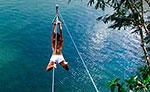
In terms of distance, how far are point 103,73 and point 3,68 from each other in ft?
31.8

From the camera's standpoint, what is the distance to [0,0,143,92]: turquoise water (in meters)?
13.7

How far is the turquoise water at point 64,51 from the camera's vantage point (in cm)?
1366

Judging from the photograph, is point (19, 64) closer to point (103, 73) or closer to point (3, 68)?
point (3, 68)

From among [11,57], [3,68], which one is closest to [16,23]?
[11,57]

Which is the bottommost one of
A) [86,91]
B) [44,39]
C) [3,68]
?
[86,91]

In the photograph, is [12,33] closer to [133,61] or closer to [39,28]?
[39,28]

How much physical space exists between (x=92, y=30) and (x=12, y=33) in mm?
11180

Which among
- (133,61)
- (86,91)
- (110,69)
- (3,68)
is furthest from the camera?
(133,61)

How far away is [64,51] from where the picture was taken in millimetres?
18031

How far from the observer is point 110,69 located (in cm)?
1577

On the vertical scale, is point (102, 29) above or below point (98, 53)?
above

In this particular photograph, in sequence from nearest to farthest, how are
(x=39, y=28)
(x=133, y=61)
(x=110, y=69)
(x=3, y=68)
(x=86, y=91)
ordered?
(x=86, y=91) → (x=3, y=68) → (x=110, y=69) → (x=133, y=61) → (x=39, y=28)

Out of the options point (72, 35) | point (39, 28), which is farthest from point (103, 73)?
point (39, 28)

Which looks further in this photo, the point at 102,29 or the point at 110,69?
the point at 102,29
